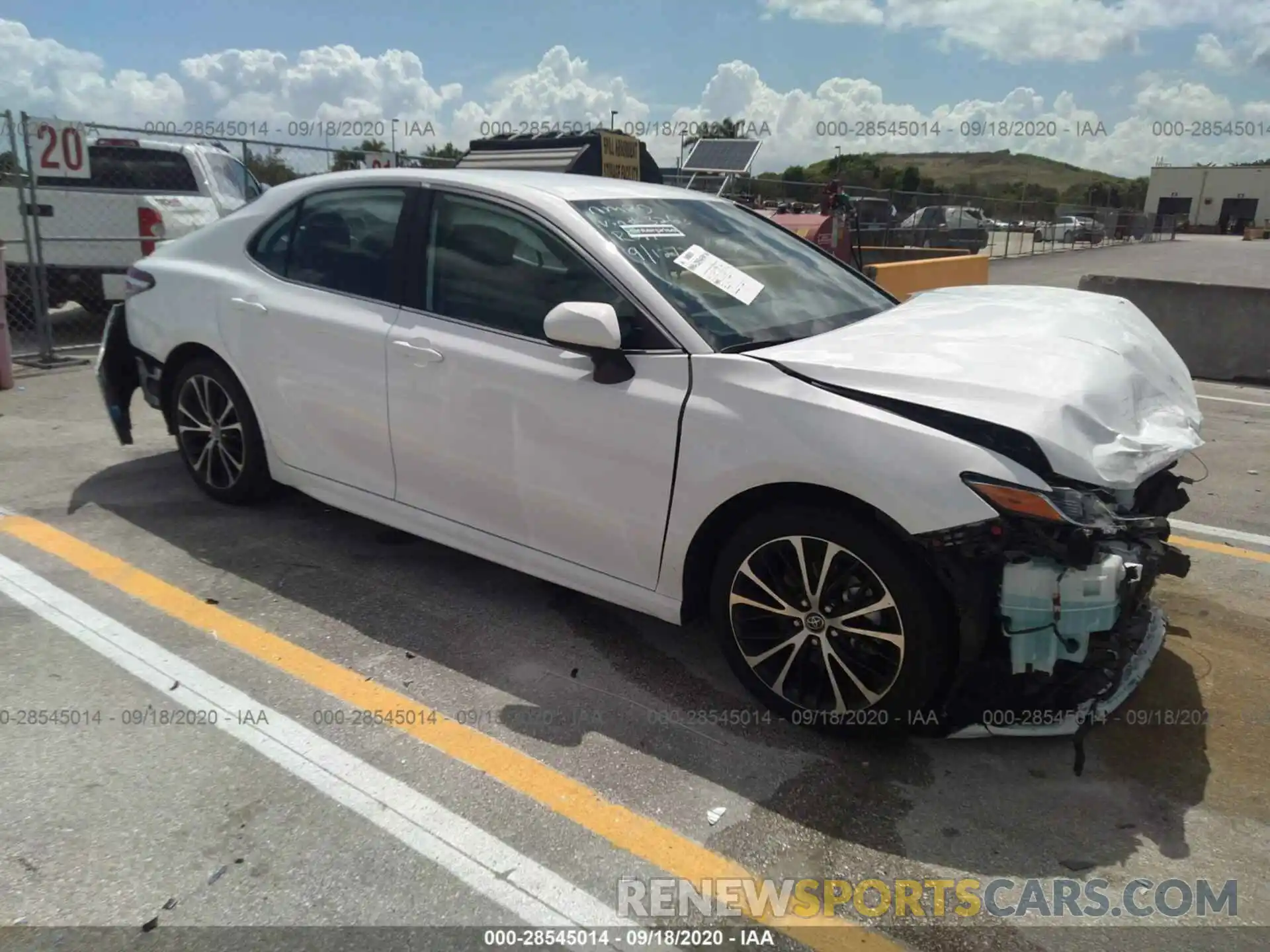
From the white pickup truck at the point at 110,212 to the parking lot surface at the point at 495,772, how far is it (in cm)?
638

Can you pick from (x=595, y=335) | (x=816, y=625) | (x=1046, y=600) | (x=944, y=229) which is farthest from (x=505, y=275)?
(x=944, y=229)

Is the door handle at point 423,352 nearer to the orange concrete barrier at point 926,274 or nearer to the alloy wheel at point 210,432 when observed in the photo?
the alloy wheel at point 210,432

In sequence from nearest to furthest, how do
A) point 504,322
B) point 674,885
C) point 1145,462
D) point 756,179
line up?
1. point 674,885
2. point 1145,462
3. point 504,322
4. point 756,179

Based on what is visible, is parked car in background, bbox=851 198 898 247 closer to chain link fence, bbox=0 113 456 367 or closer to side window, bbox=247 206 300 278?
chain link fence, bbox=0 113 456 367

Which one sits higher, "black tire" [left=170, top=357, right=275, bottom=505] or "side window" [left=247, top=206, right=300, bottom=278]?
"side window" [left=247, top=206, right=300, bottom=278]

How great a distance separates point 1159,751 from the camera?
3020 mm

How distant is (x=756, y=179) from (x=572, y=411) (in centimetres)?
2068

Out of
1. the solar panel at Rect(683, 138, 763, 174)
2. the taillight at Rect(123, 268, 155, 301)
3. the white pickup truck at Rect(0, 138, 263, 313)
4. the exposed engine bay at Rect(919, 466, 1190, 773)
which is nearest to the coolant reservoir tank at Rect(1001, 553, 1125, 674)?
the exposed engine bay at Rect(919, 466, 1190, 773)

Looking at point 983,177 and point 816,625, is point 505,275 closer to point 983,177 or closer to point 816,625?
point 816,625

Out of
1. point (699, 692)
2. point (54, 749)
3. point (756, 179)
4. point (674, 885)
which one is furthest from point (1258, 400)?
point (756, 179)

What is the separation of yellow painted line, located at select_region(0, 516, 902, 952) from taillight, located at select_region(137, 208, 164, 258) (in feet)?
20.9

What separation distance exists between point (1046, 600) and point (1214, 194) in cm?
9119

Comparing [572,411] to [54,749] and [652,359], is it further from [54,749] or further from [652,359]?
[54,749]

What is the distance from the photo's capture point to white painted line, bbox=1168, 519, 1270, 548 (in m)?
4.86
